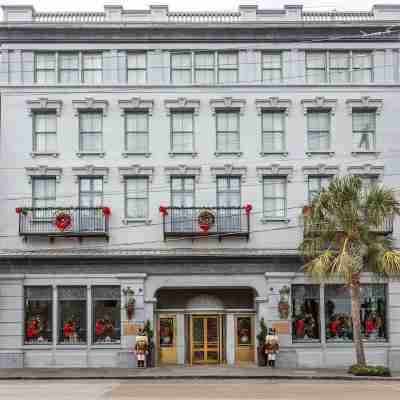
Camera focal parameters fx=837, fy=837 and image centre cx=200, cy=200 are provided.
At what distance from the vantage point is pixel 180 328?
3647 cm

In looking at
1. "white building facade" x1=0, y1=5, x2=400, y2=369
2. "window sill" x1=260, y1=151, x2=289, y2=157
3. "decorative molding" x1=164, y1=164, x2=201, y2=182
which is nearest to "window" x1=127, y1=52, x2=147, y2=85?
"white building facade" x1=0, y1=5, x2=400, y2=369

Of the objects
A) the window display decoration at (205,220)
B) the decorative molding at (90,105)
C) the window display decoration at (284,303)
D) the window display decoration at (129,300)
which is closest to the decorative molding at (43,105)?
the decorative molding at (90,105)

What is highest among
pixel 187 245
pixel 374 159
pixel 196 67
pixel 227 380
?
pixel 196 67

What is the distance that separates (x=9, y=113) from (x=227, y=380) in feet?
48.4

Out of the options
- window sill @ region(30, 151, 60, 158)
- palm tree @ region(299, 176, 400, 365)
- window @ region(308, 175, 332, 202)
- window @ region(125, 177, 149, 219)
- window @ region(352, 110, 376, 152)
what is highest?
window @ region(352, 110, 376, 152)

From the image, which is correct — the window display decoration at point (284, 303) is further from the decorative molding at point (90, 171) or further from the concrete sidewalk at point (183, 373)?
the decorative molding at point (90, 171)

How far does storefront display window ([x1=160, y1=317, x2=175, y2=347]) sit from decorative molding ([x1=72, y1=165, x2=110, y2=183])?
21.9 ft

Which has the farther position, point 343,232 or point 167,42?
point 167,42

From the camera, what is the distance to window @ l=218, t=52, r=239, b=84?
119 ft

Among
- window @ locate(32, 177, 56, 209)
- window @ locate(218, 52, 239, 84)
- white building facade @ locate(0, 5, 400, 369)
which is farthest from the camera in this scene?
window @ locate(218, 52, 239, 84)

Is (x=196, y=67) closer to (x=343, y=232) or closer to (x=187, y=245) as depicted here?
(x=187, y=245)

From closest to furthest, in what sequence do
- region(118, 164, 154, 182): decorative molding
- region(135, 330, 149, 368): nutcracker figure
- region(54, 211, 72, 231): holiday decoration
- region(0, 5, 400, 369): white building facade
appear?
1. region(135, 330, 149, 368): nutcracker figure
2. region(54, 211, 72, 231): holiday decoration
3. region(0, 5, 400, 369): white building facade
4. region(118, 164, 154, 182): decorative molding

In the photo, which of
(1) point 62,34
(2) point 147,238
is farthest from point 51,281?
(1) point 62,34

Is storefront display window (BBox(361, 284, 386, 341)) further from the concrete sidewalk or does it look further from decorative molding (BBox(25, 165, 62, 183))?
decorative molding (BBox(25, 165, 62, 183))
